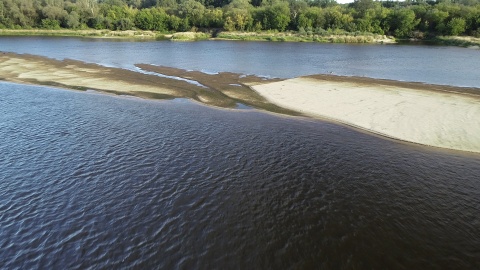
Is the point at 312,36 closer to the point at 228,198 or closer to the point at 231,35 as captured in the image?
the point at 231,35

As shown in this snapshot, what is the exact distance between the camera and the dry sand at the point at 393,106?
24.3 metres

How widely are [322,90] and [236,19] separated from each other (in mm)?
108691

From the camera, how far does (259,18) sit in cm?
13988

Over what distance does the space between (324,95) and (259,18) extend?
4545 inches

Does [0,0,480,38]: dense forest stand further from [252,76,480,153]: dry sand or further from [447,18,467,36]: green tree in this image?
[252,76,480,153]: dry sand

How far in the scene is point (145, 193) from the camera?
1628 centimetres

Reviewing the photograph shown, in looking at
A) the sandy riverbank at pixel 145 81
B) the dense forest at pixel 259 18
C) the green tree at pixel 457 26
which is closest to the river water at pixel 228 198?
the sandy riverbank at pixel 145 81

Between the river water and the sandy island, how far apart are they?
3.19 m

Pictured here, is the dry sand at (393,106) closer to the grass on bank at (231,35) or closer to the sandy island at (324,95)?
the sandy island at (324,95)

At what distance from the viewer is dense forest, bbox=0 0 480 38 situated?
119m

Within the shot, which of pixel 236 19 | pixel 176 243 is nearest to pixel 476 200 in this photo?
pixel 176 243

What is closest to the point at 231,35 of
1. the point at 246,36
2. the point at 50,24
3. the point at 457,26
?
the point at 246,36

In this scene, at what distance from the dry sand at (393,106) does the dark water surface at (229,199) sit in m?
2.39

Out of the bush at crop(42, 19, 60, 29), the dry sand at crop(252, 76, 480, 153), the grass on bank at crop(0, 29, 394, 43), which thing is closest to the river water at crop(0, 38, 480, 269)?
the dry sand at crop(252, 76, 480, 153)
